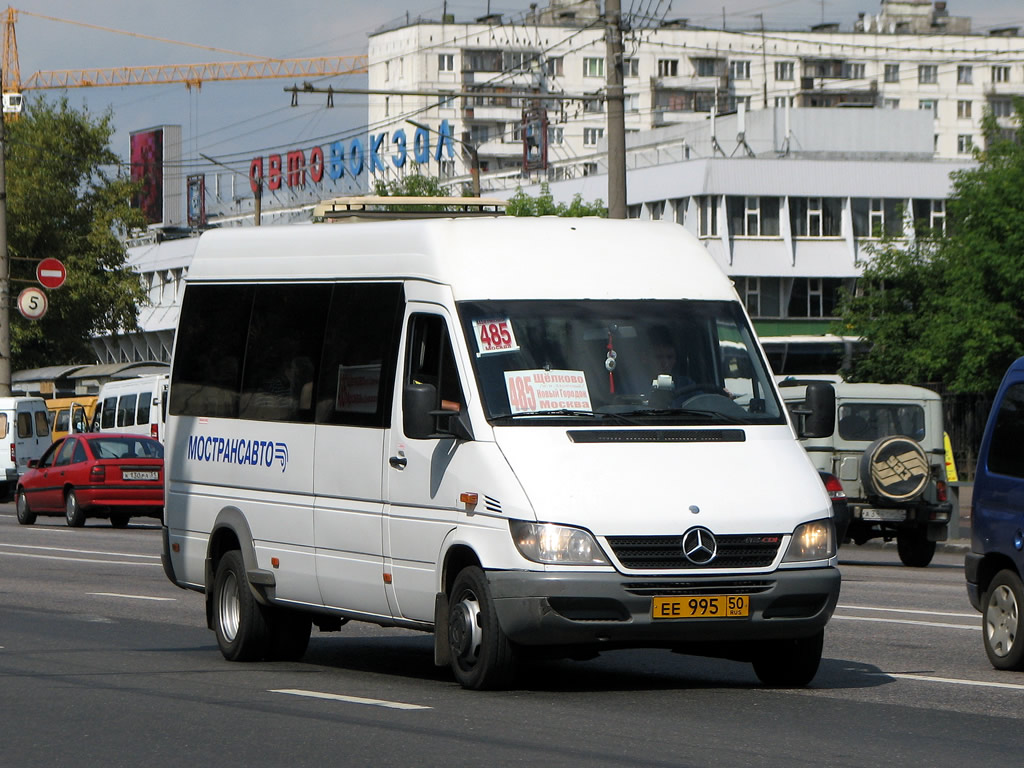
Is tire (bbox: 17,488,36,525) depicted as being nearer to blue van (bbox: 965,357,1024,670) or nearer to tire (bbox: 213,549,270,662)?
tire (bbox: 213,549,270,662)

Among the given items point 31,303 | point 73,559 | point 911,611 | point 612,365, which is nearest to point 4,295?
point 31,303

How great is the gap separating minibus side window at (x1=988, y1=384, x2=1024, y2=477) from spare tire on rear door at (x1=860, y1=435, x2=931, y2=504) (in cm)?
1147

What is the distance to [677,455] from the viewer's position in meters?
10.2

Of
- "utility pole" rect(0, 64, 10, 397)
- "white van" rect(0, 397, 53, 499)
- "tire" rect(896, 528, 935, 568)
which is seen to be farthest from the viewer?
"white van" rect(0, 397, 53, 499)

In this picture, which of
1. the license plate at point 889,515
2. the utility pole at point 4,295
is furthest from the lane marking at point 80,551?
the utility pole at point 4,295

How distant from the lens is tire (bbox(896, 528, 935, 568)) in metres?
24.5

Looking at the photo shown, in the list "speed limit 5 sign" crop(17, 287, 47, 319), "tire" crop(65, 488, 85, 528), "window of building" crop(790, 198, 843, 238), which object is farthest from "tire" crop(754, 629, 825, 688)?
"window of building" crop(790, 198, 843, 238)

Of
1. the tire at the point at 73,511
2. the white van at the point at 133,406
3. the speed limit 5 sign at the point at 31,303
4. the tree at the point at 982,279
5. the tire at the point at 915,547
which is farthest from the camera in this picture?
the tree at the point at 982,279

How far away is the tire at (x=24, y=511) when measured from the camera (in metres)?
34.5

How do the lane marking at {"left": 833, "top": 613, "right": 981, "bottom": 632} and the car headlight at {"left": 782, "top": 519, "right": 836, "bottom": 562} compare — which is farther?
the lane marking at {"left": 833, "top": 613, "right": 981, "bottom": 632}

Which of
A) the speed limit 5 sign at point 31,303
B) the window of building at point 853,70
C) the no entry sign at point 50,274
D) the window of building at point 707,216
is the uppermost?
the window of building at point 853,70

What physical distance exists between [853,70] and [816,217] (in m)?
58.4

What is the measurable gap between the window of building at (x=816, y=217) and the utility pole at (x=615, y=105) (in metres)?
65.7

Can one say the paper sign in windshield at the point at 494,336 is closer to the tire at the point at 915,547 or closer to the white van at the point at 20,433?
the tire at the point at 915,547
